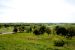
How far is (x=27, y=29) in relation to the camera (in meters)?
136

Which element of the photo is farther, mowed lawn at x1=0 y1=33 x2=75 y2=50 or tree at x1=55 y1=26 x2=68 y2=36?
tree at x1=55 y1=26 x2=68 y2=36

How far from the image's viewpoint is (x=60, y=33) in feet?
332

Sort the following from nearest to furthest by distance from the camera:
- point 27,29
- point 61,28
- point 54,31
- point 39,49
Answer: point 39,49 → point 61,28 → point 54,31 → point 27,29

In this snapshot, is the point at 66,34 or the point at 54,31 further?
the point at 54,31

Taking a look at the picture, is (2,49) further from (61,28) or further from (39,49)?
(61,28)

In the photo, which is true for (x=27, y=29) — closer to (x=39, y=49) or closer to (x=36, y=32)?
(x=36, y=32)

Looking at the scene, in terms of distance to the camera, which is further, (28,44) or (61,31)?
(61,31)

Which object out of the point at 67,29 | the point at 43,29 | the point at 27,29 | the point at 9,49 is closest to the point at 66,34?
the point at 67,29

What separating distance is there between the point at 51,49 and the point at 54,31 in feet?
205

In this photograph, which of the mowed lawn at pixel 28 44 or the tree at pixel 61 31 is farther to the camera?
the tree at pixel 61 31

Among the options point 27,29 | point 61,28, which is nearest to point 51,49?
point 61,28

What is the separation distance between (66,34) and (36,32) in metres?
20.8

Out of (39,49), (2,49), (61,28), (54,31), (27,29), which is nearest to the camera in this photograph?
(2,49)

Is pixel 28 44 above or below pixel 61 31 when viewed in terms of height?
below
